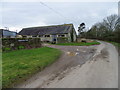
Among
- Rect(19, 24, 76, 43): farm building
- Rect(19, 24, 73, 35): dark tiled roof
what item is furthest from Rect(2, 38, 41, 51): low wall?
Rect(19, 24, 73, 35): dark tiled roof

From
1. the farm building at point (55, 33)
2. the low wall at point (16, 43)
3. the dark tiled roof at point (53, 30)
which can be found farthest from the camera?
the dark tiled roof at point (53, 30)

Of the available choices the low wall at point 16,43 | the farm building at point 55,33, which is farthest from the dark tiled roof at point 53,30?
the low wall at point 16,43

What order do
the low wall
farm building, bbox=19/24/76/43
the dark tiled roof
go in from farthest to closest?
the dark tiled roof, farm building, bbox=19/24/76/43, the low wall

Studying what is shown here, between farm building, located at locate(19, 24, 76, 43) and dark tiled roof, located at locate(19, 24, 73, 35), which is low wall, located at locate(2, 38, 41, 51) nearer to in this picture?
farm building, located at locate(19, 24, 76, 43)

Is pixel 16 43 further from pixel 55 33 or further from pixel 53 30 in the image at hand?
pixel 53 30

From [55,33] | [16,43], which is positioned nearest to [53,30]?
[55,33]

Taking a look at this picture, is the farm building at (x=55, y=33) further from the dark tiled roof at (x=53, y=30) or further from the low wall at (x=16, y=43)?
the low wall at (x=16, y=43)

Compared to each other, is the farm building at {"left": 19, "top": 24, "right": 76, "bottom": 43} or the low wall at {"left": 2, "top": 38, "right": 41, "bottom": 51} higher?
the farm building at {"left": 19, "top": 24, "right": 76, "bottom": 43}

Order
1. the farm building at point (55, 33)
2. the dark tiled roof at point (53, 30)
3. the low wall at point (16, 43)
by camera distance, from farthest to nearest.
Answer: the dark tiled roof at point (53, 30), the farm building at point (55, 33), the low wall at point (16, 43)

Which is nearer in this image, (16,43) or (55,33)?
(16,43)

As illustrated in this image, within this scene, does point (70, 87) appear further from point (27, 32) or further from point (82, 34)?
point (82, 34)

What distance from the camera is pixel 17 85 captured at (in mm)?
3611

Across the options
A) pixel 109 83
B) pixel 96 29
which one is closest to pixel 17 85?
pixel 109 83

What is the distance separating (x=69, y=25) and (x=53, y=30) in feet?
19.4
